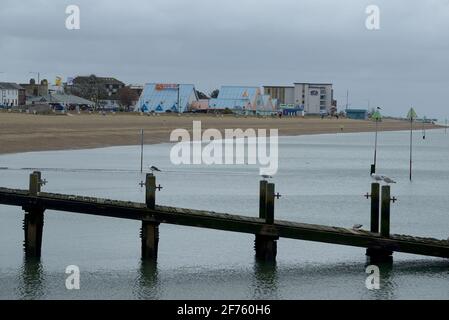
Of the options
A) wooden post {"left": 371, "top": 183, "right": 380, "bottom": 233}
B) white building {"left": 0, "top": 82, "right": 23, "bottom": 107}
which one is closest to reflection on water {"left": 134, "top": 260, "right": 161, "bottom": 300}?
wooden post {"left": 371, "top": 183, "right": 380, "bottom": 233}

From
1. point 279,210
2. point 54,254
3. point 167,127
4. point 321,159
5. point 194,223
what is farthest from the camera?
point 167,127

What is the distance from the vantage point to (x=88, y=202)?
2348cm

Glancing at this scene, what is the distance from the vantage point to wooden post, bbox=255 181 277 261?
23328 millimetres

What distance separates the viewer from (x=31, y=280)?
859 inches

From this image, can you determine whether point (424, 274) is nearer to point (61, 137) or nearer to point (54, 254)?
point (54, 254)

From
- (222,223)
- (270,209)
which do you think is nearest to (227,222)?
(222,223)

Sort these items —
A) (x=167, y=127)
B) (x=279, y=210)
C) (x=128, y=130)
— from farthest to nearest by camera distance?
(x=167, y=127) → (x=128, y=130) → (x=279, y=210)

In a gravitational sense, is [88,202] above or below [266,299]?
above

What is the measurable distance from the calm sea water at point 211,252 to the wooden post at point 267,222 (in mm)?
296

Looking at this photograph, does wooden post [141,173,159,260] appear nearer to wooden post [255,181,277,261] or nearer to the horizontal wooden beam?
the horizontal wooden beam

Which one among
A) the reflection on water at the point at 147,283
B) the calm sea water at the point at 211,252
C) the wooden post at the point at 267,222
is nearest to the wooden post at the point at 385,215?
the calm sea water at the point at 211,252

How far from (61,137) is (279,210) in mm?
41261

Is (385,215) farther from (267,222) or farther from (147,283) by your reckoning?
(147,283)

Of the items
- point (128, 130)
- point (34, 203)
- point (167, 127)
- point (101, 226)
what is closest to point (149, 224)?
point (34, 203)
